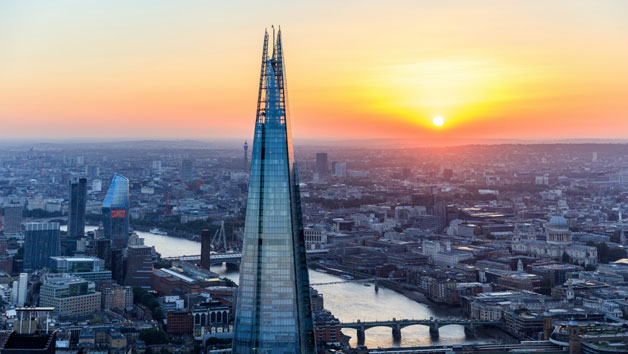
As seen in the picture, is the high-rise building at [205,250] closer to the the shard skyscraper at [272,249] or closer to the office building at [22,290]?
the office building at [22,290]

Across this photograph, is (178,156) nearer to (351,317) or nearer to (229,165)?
(229,165)

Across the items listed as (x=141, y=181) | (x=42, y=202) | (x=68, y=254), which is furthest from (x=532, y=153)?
(x=68, y=254)

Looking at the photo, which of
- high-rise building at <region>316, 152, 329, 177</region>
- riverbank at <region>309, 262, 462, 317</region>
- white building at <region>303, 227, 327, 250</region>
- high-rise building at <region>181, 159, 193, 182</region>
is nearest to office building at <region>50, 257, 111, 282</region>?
riverbank at <region>309, 262, 462, 317</region>

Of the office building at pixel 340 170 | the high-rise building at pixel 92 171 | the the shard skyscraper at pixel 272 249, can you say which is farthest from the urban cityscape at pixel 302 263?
the office building at pixel 340 170

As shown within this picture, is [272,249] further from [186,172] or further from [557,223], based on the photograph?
[186,172]

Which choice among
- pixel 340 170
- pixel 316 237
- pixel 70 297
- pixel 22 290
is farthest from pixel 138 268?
pixel 340 170
